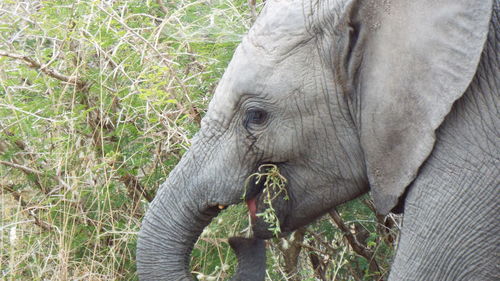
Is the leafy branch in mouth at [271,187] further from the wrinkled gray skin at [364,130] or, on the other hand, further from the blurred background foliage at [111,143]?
the blurred background foliage at [111,143]

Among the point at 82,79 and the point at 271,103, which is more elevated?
the point at 271,103

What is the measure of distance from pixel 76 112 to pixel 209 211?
170 cm

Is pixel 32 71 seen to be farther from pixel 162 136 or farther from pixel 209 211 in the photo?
pixel 209 211

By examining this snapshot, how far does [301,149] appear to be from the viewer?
3383mm

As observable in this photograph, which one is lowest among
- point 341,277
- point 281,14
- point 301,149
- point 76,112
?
point 341,277

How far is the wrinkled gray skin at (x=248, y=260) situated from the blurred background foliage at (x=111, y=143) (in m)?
0.72

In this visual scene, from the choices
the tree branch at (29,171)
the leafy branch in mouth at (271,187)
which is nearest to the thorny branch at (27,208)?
the tree branch at (29,171)

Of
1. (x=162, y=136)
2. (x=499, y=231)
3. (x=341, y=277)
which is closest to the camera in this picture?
(x=499, y=231)

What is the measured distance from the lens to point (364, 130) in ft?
10.4

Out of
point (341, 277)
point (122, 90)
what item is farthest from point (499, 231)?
point (122, 90)

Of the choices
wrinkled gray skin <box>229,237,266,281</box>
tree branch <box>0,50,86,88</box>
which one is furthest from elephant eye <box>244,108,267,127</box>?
tree branch <box>0,50,86,88</box>

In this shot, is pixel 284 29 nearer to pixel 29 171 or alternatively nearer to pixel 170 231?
pixel 170 231

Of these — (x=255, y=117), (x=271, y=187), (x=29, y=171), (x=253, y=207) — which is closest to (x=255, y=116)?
(x=255, y=117)

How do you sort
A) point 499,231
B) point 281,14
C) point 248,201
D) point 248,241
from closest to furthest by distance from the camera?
point 499,231 → point 281,14 → point 248,201 → point 248,241
